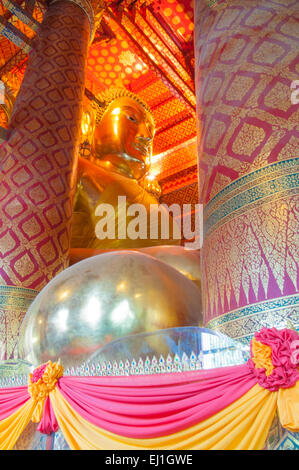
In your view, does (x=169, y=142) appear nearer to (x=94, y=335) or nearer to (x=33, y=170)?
(x=33, y=170)

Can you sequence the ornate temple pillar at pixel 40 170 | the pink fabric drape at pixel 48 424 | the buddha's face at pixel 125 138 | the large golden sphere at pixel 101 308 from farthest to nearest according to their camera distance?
the buddha's face at pixel 125 138 → the ornate temple pillar at pixel 40 170 → the large golden sphere at pixel 101 308 → the pink fabric drape at pixel 48 424

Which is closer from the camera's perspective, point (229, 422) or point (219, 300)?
point (229, 422)

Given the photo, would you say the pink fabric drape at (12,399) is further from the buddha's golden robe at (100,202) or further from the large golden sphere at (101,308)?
the buddha's golden robe at (100,202)

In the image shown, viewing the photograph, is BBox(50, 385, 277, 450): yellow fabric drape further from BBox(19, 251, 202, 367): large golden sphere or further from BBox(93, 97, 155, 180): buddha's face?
→ BBox(93, 97, 155, 180): buddha's face

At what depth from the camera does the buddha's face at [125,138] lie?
14.9 feet

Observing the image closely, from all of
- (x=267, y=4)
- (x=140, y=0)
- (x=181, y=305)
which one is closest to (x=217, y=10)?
(x=267, y=4)

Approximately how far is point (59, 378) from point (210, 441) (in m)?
0.59

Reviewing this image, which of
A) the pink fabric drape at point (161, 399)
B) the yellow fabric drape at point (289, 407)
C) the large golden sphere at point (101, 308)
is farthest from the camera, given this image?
the large golden sphere at point (101, 308)

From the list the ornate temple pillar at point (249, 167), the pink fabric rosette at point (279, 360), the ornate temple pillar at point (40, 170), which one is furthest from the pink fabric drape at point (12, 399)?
the ornate temple pillar at point (40, 170)

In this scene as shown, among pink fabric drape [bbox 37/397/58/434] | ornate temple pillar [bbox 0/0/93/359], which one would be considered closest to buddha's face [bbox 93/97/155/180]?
ornate temple pillar [bbox 0/0/93/359]

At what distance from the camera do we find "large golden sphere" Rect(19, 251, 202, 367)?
1.47 m

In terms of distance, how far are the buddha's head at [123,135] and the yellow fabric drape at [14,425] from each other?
336cm

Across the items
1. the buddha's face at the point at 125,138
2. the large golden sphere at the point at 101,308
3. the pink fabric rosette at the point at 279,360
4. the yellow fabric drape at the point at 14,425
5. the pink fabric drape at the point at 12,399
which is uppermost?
the buddha's face at the point at 125,138

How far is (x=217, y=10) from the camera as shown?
1868mm
